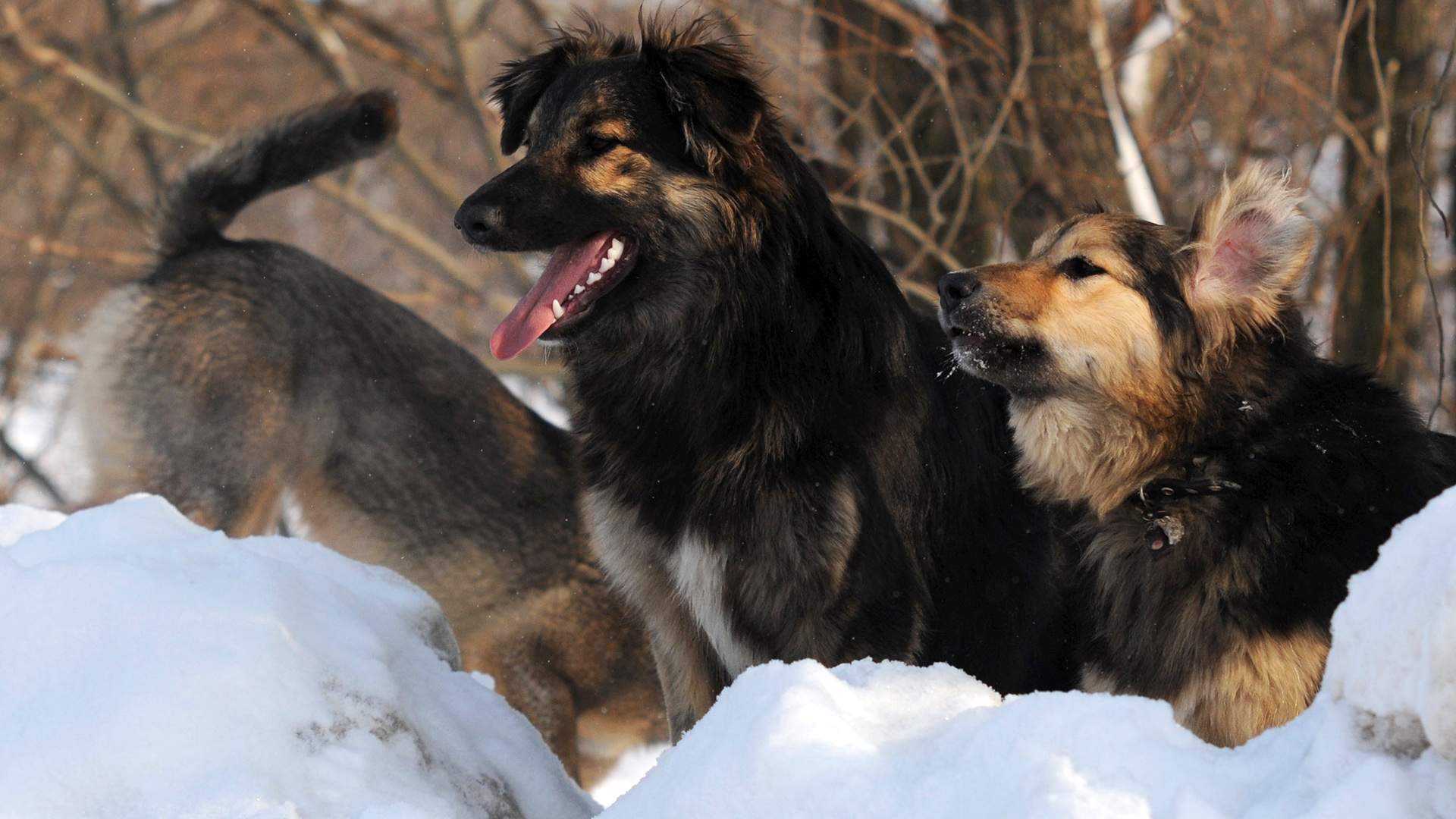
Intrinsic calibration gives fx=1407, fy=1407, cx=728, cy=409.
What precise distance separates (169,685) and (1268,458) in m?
2.54

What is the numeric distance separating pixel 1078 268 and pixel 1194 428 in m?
0.50

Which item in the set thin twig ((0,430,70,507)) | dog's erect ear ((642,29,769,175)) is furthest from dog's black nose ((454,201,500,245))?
thin twig ((0,430,70,507))

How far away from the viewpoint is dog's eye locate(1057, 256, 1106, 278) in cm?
362

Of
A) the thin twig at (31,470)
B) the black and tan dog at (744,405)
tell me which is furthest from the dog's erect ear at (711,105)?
the thin twig at (31,470)

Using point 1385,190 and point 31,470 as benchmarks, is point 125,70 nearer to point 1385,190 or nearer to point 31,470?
point 31,470

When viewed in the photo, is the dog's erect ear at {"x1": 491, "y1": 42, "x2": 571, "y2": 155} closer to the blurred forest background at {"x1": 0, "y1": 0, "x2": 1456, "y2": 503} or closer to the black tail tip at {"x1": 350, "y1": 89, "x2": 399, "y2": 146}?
the blurred forest background at {"x1": 0, "y1": 0, "x2": 1456, "y2": 503}

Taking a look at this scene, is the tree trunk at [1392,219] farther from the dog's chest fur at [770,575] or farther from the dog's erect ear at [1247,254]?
the dog's chest fur at [770,575]

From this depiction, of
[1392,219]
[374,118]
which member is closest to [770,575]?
[374,118]

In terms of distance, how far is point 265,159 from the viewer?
5980 mm

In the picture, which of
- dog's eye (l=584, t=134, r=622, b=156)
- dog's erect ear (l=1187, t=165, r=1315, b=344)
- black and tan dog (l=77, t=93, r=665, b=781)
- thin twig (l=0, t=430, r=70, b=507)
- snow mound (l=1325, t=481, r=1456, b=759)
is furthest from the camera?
thin twig (l=0, t=430, r=70, b=507)

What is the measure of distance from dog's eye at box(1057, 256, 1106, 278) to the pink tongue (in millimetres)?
1249

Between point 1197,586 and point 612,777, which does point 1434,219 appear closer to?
point 612,777

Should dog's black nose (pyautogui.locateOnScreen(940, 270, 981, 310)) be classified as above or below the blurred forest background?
above

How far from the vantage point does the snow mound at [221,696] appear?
264cm
